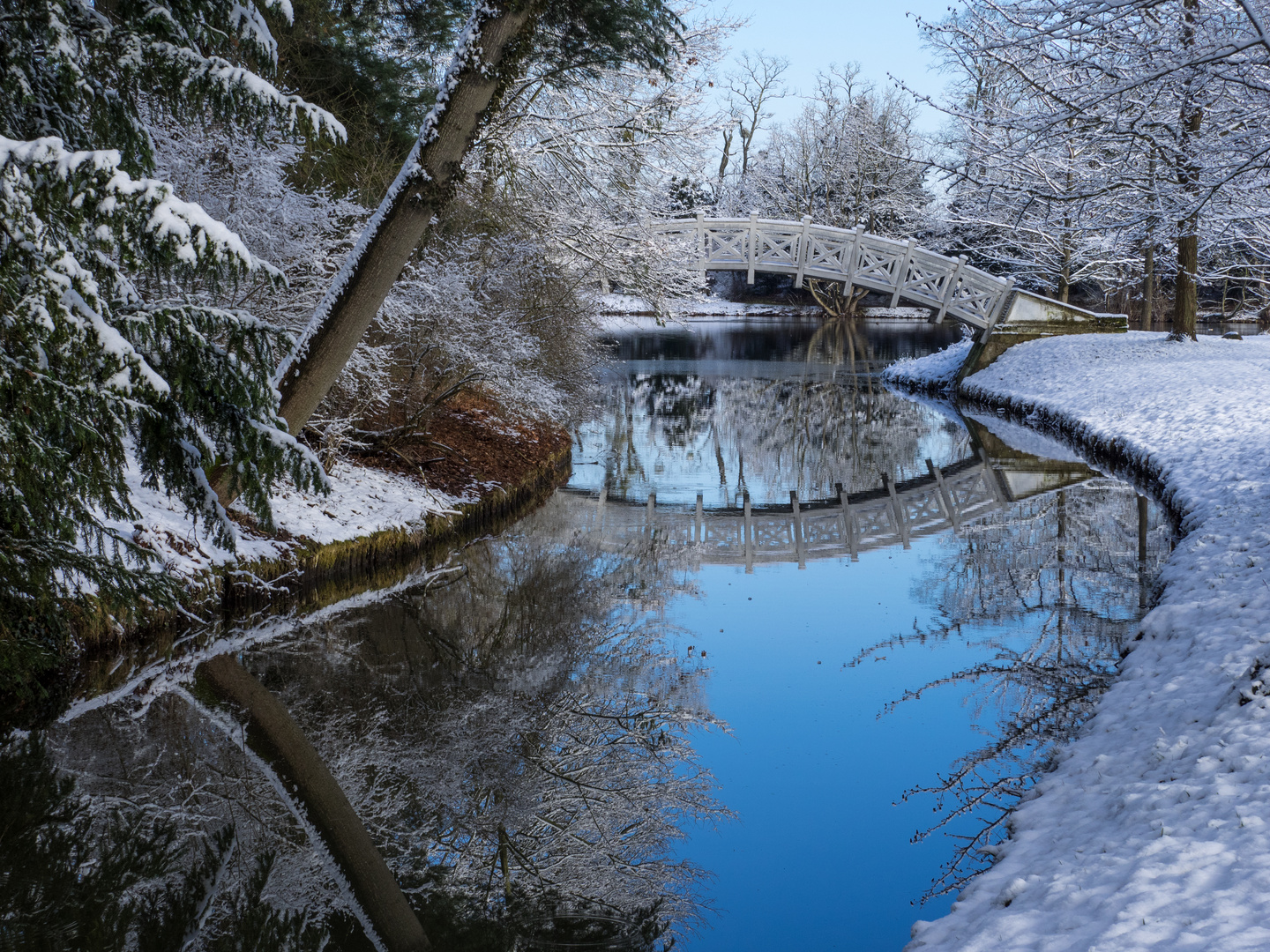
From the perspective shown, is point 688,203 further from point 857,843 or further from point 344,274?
point 857,843

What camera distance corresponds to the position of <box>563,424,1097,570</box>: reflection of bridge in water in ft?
38.1

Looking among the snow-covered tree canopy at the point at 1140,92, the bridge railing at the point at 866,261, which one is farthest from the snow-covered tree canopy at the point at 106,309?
the bridge railing at the point at 866,261

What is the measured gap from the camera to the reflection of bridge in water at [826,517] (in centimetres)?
1160

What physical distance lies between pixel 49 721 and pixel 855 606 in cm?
629

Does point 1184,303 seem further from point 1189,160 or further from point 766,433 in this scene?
Answer: point 1189,160

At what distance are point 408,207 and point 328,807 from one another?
4.12 metres

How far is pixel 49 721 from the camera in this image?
626cm

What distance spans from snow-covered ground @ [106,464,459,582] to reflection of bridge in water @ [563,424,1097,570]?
7.31 ft

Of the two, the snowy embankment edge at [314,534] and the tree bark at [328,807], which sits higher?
the snowy embankment edge at [314,534]

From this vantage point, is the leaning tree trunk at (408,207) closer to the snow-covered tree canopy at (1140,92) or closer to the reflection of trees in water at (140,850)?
the reflection of trees in water at (140,850)

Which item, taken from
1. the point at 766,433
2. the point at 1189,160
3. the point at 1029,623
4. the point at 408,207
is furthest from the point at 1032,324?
the point at 408,207

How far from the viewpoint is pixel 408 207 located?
24.3 feet

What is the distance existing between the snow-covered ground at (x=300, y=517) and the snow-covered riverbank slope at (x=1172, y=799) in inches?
177

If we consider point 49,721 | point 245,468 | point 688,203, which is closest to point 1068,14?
point 245,468
